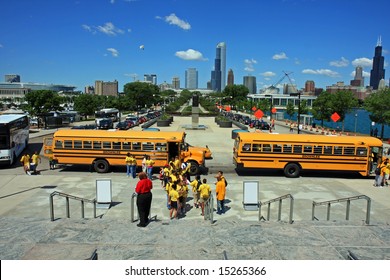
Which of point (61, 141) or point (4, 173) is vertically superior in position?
point (61, 141)

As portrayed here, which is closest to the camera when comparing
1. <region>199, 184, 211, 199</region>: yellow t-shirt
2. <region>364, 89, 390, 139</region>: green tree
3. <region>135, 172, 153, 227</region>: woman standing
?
<region>135, 172, 153, 227</region>: woman standing

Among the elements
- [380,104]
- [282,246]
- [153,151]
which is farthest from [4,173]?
[380,104]

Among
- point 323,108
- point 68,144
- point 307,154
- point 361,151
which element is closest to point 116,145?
point 68,144

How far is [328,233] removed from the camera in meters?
9.39

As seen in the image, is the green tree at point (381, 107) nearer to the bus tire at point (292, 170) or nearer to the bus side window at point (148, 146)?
the bus tire at point (292, 170)

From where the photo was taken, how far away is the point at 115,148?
71.8ft

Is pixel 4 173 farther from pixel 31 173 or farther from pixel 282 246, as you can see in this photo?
pixel 282 246

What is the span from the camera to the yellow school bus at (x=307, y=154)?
2130cm

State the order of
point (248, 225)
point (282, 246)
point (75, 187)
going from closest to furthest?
point (282, 246)
point (248, 225)
point (75, 187)

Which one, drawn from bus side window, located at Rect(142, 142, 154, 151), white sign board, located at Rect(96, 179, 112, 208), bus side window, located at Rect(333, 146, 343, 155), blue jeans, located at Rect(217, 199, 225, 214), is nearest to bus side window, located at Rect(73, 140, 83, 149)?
bus side window, located at Rect(142, 142, 154, 151)

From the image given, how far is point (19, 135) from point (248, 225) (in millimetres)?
23692

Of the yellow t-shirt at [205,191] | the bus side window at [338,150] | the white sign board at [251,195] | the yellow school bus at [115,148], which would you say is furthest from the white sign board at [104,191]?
the bus side window at [338,150]

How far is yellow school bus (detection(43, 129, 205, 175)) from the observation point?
71.2 feet

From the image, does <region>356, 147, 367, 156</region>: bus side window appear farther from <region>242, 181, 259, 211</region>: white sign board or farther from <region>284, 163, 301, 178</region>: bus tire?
<region>242, 181, 259, 211</region>: white sign board
